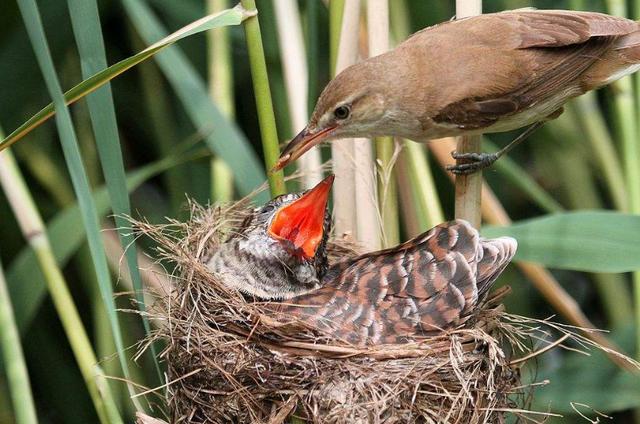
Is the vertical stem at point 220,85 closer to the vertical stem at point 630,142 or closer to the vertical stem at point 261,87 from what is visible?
the vertical stem at point 261,87

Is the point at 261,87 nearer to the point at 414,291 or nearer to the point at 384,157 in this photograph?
the point at 384,157

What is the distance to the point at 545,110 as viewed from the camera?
2.03 m

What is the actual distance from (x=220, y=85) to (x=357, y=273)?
0.51m

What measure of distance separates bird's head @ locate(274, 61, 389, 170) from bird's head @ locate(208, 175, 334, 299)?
17 centimetres

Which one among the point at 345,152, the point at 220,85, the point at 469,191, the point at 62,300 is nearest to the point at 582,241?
the point at 469,191

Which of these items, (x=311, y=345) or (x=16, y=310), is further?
(x=16, y=310)

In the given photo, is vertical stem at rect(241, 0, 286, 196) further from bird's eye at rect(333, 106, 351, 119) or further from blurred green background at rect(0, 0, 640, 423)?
blurred green background at rect(0, 0, 640, 423)

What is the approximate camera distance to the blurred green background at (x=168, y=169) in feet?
7.91

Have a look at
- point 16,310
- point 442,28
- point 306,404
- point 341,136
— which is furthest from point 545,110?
point 16,310

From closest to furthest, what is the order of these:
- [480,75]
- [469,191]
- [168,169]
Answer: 1. [469,191]
2. [480,75]
3. [168,169]

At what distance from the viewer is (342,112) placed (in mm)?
1932

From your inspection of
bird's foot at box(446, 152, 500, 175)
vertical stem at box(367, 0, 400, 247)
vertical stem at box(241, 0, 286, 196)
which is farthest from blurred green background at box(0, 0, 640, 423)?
vertical stem at box(241, 0, 286, 196)

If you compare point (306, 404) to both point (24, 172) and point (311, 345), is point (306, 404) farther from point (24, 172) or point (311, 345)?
point (24, 172)

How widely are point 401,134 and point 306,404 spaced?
594 millimetres
